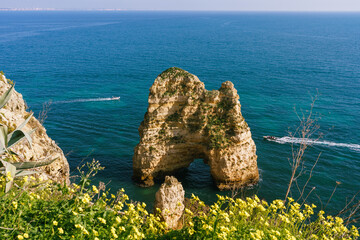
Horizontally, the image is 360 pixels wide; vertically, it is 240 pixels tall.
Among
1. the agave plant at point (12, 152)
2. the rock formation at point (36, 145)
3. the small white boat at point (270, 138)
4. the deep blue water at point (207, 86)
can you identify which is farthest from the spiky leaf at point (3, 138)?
the small white boat at point (270, 138)

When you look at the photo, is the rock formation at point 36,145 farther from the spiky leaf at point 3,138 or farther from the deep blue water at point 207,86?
the deep blue water at point 207,86

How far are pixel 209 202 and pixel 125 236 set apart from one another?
2149 cm

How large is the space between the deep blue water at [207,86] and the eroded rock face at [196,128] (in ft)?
9.02

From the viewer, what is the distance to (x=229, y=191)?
97.0 ft

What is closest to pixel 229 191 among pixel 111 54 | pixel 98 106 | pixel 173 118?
pixel 173 118

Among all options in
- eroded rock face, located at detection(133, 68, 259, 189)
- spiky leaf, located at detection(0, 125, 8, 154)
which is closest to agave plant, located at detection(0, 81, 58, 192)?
spiky leaf, located at detection(0, 125, 8, 154)

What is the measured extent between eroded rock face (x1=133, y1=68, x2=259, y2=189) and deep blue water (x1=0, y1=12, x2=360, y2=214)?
108 inches

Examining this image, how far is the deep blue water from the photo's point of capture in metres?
33.2

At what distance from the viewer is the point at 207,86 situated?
6425 cm

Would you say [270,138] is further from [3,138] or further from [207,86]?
[3,138]

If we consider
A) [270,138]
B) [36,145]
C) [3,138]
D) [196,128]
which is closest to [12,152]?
[3,138]

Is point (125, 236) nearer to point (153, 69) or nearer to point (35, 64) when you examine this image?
point (153, 69)

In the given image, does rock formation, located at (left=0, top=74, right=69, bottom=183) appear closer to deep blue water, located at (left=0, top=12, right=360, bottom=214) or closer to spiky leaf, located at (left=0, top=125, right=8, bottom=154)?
spiky leaf, located at (left=0, top=125, right=8, bottom=154)

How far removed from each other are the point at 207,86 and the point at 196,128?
36441 mm
